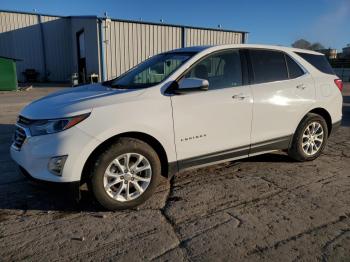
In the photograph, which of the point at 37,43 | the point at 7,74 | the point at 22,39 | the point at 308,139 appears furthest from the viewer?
the point at 37,43

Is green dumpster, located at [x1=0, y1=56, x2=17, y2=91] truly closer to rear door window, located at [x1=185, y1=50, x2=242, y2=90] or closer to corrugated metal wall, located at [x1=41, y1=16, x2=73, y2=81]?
corrugated metal wall, located at [x1=41, y1=16, x2=73, y2=81]

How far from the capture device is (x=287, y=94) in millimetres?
4676

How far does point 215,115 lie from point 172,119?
0.59m

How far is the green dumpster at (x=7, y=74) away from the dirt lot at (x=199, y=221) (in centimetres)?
1586

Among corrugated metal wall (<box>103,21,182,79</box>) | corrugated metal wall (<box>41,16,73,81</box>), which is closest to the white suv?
corrugated metal wall (<box>103,21,182,79</box>)

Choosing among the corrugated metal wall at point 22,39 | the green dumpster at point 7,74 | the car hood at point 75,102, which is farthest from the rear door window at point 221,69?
the corrugated metal wall at point 22,39

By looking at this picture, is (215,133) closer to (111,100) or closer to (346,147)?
(111,100)

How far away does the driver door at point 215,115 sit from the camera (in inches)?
151

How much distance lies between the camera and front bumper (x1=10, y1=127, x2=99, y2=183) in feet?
10.6

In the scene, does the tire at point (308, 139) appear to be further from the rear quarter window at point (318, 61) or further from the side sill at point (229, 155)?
the rear quarter window at point (318, 61)

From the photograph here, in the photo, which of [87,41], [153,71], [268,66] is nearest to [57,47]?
[87,41]

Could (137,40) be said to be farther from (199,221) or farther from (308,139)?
(199,221)

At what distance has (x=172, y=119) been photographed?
3727mm

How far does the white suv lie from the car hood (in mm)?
11
